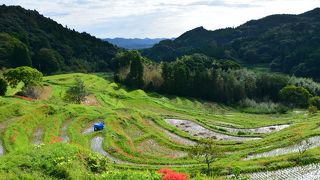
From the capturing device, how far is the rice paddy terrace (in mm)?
44062

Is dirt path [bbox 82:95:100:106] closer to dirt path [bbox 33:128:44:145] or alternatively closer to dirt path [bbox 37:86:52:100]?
dirt path [bbox 37:86:52:100]

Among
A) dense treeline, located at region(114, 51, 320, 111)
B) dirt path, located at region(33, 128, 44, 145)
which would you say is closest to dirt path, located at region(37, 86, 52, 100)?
dirt path, located at region(33, 128, 44, 145)

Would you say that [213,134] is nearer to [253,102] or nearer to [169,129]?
[169,129]

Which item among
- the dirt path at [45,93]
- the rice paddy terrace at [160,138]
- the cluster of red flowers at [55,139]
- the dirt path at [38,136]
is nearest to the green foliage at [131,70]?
the dirt path at [45,93]

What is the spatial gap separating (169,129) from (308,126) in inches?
951

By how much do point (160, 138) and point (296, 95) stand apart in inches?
3375

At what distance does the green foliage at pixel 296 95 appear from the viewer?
138 meters

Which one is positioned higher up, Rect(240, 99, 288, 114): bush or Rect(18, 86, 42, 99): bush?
Rect(18, 86, 42, 99): bush

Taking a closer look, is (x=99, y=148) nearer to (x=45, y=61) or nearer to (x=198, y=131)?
(x=198, y=131)

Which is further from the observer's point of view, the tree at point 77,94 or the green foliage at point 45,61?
the green foliage at point 45,61

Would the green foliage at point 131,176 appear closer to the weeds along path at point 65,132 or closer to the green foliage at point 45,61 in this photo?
the weeds along path at point 65,132

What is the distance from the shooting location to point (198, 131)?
7700cm

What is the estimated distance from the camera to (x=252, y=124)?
287 feet

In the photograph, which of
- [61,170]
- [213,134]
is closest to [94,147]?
[213,134]
